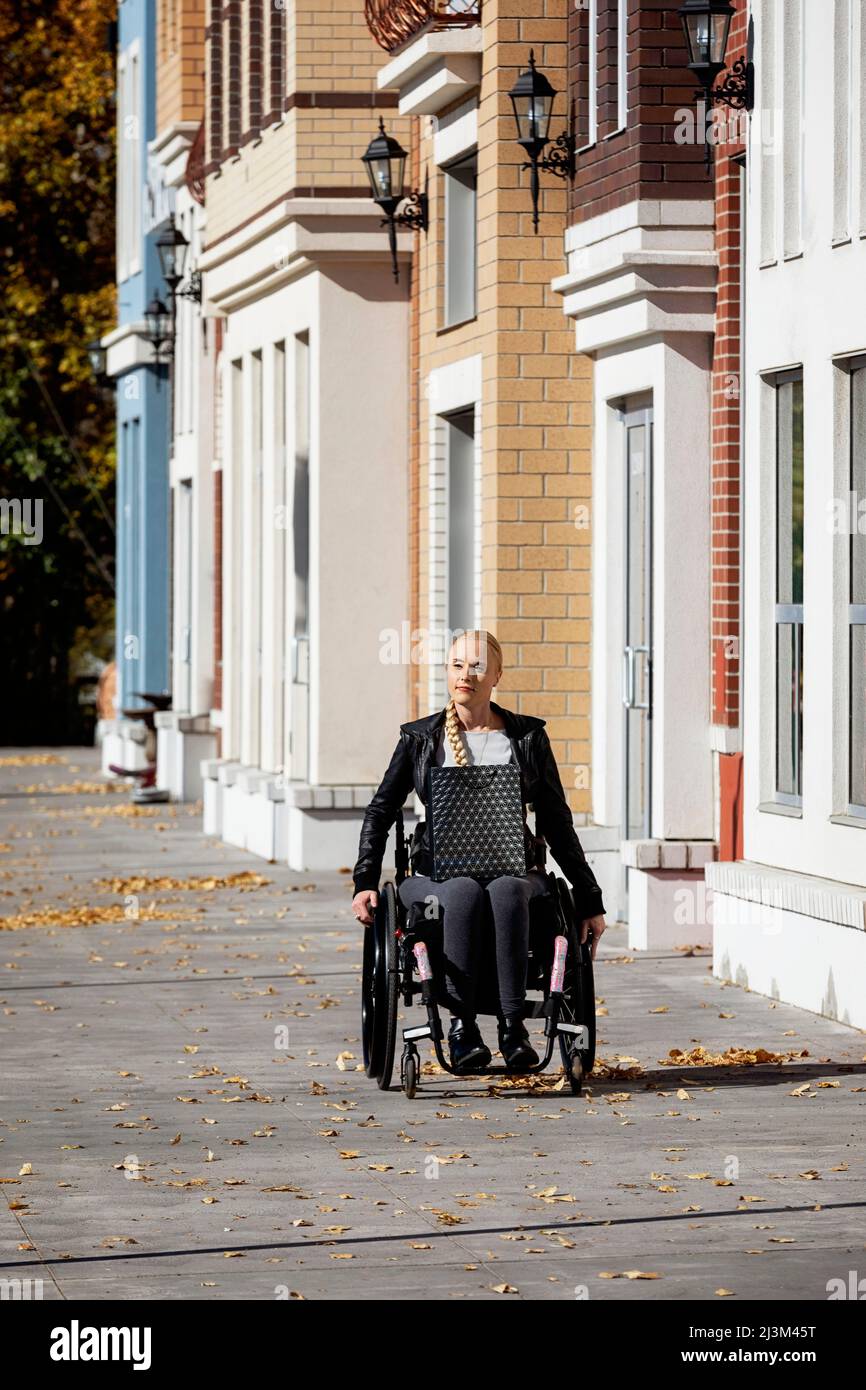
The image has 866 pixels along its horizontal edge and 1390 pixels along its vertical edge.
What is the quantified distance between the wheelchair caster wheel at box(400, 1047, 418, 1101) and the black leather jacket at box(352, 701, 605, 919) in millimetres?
A: 636

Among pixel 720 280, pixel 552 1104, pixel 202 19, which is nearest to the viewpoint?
pixel 552 1104

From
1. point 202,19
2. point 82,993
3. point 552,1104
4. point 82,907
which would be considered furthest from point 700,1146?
point 202,19

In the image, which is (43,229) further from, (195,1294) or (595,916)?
(195,1294)

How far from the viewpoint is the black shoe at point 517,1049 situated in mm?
10320

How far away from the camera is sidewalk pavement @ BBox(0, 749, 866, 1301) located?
7434 millimetres

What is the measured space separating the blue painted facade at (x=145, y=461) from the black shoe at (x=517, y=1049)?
81.3 ft

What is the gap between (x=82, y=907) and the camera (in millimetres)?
18938

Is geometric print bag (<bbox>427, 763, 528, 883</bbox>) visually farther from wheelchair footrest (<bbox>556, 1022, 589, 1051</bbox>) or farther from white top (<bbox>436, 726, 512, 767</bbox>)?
wheelchair footrest (<bbox>556, 1022, 589, 1051</bbox>)

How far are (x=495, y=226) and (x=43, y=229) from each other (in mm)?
31720

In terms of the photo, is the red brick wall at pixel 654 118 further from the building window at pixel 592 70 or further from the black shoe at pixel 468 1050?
the black shoe at pixel 468 1050

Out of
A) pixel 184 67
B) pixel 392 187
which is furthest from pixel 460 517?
pixel 184 67

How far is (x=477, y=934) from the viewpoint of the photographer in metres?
10.3

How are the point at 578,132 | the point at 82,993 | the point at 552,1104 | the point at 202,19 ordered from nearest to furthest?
the point at 552,1104 → the point at 82,993 → the point at 578,132 → the point at 202,19

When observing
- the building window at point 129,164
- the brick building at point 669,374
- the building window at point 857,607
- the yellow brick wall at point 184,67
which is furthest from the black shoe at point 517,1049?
the building window at point 129,164
